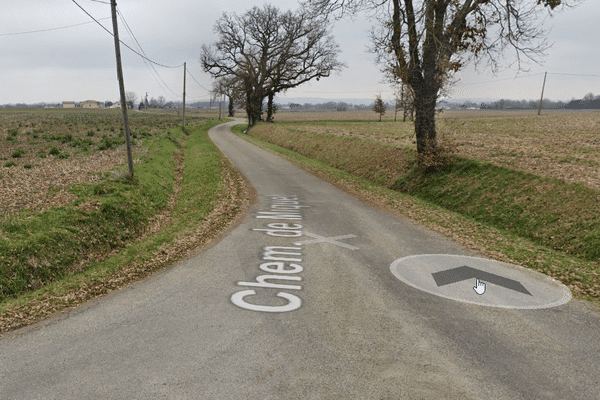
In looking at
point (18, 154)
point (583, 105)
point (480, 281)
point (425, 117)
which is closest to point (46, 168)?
point (18, 154)

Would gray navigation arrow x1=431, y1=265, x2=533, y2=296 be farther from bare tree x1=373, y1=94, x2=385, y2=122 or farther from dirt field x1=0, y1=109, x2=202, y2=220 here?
bare tree x1=373, y1=94, x2=385, y2=122

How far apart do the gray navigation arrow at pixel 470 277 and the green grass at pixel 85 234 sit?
6.67m

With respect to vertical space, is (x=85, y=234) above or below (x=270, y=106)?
below

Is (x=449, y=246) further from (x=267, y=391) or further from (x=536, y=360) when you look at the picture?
(x=267, y=391)

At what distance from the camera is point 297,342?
17.6 feet

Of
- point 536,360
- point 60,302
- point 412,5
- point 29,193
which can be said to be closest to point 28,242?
point 60,302

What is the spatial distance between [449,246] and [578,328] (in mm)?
4161

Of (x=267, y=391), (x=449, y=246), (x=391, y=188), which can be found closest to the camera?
(x=267, y=391)

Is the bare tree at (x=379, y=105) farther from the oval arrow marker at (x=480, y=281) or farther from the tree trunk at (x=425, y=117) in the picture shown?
the oval arrow marker at (x=480, y=281)

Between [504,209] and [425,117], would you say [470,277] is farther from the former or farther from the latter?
[425,117]

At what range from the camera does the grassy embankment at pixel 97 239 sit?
7.04 metres

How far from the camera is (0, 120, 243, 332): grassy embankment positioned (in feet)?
23.1

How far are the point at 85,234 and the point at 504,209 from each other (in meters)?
12.7

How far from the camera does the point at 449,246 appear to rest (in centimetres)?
995
